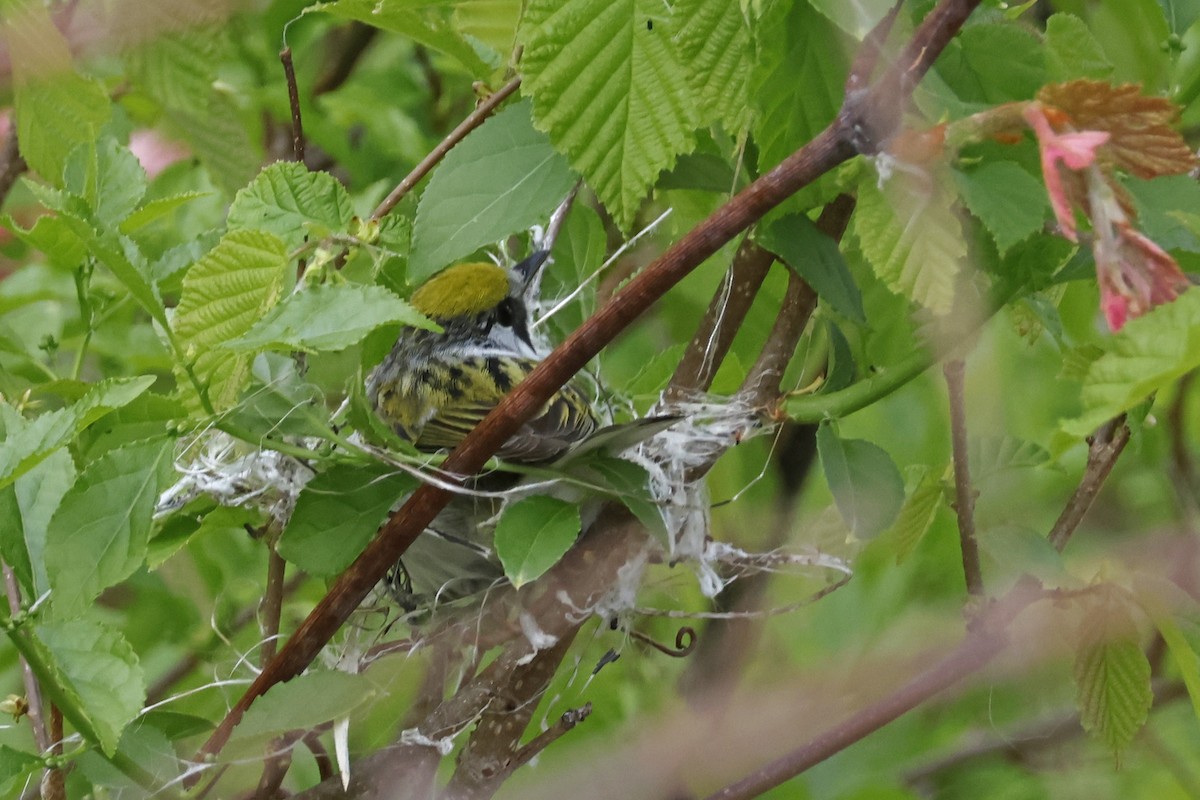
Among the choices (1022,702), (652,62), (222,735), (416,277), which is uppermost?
(652,62)

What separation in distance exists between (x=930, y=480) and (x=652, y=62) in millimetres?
691

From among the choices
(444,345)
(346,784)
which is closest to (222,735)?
(346,784)

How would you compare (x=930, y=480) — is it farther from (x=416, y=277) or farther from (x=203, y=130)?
(x=203, y=130)

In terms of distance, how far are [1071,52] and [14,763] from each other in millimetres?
1324

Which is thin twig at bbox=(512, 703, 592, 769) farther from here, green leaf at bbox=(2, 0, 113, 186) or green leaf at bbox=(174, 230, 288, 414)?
green leaf at bbox=(2, 0, 113, 186)

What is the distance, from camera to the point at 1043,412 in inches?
105

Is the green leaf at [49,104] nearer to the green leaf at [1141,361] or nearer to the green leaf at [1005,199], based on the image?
the green leaf at [1005,199]

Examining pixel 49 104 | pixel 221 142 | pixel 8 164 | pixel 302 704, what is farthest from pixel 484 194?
pixel 8 164

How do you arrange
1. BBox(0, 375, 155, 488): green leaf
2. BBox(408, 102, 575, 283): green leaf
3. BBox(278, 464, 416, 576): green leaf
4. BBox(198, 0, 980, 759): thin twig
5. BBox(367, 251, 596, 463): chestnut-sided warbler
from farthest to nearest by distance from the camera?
1. BBox(367, 251, 596, 463): chestnut-sided warbler
2. BBox(278, 464, 416, 576): green leaf
3. BBox(408, 102, 575, 283): green leaf
4. BBox(0, 375, 155, 488): green leaf
5. BBox(198, 0, 980, 759): thin twig

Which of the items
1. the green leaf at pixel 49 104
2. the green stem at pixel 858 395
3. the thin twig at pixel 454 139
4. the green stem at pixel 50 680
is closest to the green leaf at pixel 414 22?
the thin twig at pixel 454 139

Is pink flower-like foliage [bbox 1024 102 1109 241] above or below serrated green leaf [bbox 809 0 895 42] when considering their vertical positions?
below

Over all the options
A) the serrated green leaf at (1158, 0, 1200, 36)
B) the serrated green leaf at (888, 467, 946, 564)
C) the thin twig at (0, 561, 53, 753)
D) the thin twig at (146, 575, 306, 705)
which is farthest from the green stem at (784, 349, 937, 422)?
the thin twig at (146, 575, 306, 705)

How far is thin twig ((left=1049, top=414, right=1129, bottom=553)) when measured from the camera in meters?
1.65

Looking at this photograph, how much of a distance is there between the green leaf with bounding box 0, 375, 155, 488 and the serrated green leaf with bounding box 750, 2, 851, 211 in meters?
0.65
